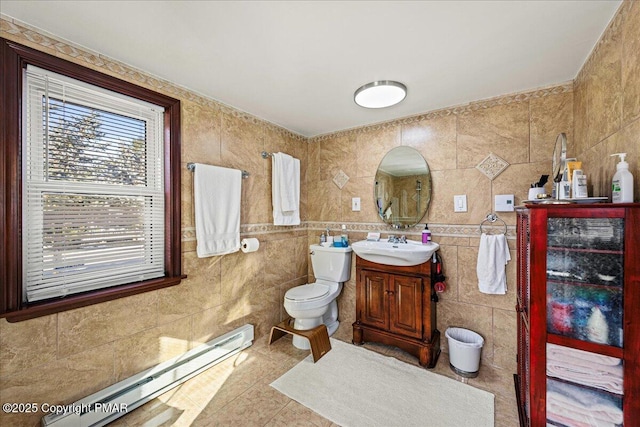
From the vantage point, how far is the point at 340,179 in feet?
9.23

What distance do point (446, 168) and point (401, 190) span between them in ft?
1.41

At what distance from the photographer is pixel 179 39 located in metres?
1.37

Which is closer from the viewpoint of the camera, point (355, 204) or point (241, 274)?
point (241, 274)

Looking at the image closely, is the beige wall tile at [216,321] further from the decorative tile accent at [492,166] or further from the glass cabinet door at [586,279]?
the decorative tile accent at [492,166]

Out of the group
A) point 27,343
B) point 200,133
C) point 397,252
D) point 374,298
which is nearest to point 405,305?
point 374,298

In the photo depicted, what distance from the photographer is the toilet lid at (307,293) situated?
7.41 feet

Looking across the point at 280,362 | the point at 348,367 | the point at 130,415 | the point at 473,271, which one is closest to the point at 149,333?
the point at 130,415

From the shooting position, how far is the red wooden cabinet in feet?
3.15

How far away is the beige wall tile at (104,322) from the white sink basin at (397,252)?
1609mm

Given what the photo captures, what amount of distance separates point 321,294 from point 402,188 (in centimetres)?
127

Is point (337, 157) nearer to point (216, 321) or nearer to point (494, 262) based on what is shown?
point (494, 262)

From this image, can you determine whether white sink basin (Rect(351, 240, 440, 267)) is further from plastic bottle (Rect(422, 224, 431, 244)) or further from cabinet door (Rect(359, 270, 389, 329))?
cabinet door (Rect(359, 270, 389, 329))

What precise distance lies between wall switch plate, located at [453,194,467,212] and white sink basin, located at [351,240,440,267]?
35 cm

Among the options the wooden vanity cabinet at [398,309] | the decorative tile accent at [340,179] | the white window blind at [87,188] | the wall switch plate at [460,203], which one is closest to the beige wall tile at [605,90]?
the wall switch plate at [460,203]
